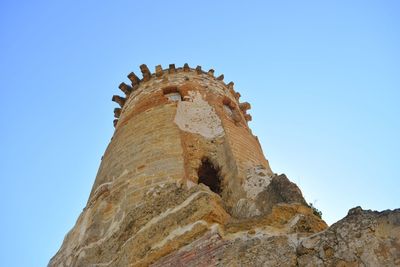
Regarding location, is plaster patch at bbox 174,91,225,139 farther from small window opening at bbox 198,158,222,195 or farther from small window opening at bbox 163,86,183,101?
small window opening at bbox 198,158,222,195

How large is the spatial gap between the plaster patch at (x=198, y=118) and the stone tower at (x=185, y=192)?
2cm

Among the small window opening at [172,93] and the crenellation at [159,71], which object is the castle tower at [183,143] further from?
the crenellation at [159,71]

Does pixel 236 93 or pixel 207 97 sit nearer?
pixel 207 97

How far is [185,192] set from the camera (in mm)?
5418

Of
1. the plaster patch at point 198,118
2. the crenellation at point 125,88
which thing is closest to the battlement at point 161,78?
the crenellation at point 125,88

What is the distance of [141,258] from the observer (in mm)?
4797

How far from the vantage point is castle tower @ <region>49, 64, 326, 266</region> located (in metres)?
4.83

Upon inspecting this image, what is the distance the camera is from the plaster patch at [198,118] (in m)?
8.27

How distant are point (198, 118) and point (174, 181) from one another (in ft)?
7.17

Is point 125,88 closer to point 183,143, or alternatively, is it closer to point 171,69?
point 171,69

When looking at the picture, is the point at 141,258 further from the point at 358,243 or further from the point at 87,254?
the point at 358,243

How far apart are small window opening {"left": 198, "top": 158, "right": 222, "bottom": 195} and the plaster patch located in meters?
0.67

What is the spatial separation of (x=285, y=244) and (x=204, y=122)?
15.9 feet

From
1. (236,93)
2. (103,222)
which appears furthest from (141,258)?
(236,93)
